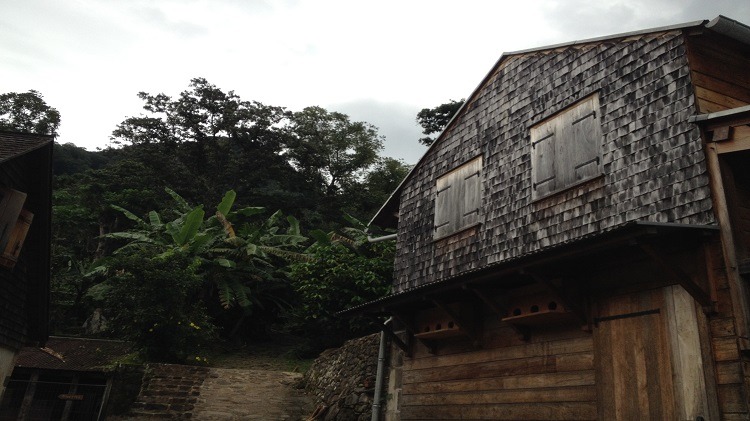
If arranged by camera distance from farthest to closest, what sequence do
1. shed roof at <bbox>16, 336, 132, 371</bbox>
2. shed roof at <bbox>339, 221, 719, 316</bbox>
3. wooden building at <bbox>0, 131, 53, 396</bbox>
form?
shed roof at <bbox>16, 336, 132, 371</bbox> → wooden building at <bbox>0, 131, 53, 396</bbox> → shed roof at <bbox>339, 221, 719, 316</bbox>

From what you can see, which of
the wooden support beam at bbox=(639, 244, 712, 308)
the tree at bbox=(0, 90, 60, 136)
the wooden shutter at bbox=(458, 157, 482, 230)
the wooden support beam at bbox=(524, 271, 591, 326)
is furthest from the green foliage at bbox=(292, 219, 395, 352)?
the tree at bbox=(0, 90, 60, 136)

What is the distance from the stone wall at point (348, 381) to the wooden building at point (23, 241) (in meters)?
6.80

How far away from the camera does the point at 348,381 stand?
44.8ft

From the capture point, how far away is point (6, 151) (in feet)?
30.4

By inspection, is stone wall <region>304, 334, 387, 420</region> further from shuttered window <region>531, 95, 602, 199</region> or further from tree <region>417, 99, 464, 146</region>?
tree <region>417, 99, 464, 146</region>

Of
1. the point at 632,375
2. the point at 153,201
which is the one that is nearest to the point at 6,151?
the point at 632,375

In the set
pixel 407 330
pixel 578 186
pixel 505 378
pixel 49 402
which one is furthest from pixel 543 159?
pixel 49 402

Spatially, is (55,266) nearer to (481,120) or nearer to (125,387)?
(125,387)

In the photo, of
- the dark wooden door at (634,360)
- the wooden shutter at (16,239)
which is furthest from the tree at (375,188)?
the dark wooden door at (634,360)

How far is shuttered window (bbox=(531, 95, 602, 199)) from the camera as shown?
7902 millimetres

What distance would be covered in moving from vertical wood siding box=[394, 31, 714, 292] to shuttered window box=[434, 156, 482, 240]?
0.18 m

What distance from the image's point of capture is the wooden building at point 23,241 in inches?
376

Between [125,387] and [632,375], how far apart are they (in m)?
13.3

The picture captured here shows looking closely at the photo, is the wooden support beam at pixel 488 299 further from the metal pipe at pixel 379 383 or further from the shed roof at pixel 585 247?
the metal pipe at pixel 379 383
